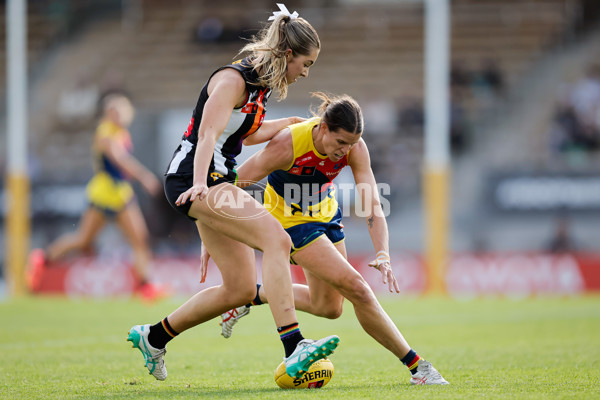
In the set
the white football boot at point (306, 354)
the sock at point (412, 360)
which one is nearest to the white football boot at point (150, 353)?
the white football boot at point (306, 354)

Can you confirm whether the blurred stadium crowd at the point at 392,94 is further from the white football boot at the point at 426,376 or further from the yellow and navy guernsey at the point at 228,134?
the yellow and navy guernsey at the point at 228,134

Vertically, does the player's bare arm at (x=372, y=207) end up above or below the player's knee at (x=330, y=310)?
above

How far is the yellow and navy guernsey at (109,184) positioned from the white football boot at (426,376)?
7.48 metres

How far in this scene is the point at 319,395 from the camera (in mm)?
4676

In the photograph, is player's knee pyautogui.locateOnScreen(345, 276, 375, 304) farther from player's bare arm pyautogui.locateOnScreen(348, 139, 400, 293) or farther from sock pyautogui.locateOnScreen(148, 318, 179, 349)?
sock pyautogui.locateOnScreen(148, 318, 179, 349)

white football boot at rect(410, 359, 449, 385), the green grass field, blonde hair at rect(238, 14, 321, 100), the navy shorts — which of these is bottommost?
the green grass field

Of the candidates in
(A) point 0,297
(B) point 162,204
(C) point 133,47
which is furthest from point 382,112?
(A) point 0,297

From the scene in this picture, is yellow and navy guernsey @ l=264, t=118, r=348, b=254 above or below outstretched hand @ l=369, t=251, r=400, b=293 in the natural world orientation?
above

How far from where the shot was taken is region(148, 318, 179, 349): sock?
541 cm

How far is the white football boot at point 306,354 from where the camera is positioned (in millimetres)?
4664

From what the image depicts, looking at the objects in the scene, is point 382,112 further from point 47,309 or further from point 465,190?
point 47,309

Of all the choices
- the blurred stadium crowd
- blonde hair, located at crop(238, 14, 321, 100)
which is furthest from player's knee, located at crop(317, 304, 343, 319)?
the blurred stadium crowd

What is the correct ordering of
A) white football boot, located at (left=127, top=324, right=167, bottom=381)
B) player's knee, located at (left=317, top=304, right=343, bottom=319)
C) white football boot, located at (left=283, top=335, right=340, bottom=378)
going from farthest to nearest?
player's knee, located at (left=317, top=304, right=343, bottom=319), white football boot, located at (left=127, top=324, right=167, bottom=381), white football boot, located at (left=283, top=335, right=340, bottom=378)

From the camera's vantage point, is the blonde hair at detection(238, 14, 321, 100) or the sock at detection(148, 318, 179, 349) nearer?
the blonde hair at detection(238, 14, 321, 100)
